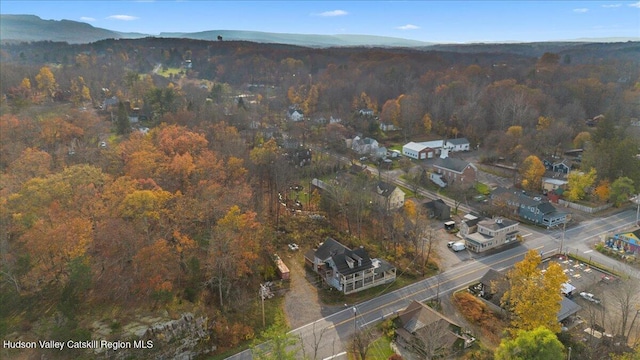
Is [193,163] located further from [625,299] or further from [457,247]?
[625,299]

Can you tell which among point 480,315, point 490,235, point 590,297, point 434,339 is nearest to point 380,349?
point 434,339

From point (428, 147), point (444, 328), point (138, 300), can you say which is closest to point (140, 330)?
point (138, 300)

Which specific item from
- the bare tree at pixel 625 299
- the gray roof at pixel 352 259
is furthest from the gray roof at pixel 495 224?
the gray roof at pixel 352 259

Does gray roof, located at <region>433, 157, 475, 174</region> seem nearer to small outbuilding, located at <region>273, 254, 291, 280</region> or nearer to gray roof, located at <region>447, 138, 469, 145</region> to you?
gray roof, located at <region>447, 138, 469, 145</region>

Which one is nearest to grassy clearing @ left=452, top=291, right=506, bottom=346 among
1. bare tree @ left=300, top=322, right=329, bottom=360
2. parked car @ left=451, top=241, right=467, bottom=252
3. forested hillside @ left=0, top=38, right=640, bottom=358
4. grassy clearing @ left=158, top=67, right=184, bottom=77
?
forested hillside @ left=0, top=38, right=640, bottom=358

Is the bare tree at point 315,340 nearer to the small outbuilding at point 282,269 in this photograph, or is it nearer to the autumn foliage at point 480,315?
the small outbuilding at point 282,269

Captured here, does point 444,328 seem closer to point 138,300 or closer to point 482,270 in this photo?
point 482,270
